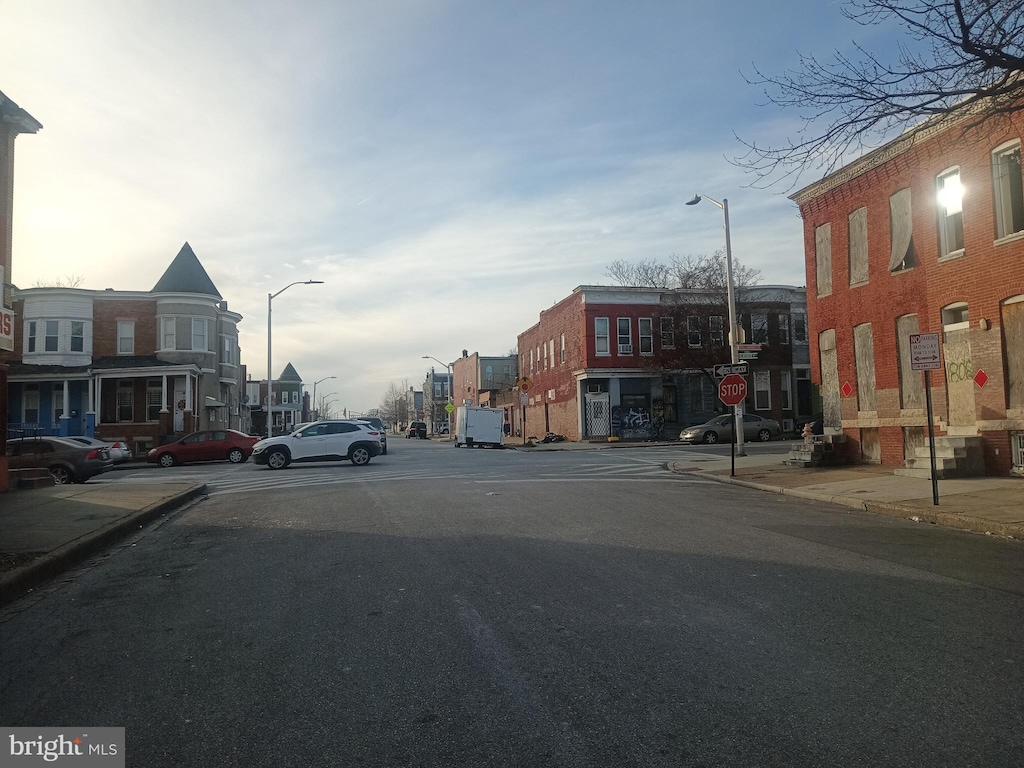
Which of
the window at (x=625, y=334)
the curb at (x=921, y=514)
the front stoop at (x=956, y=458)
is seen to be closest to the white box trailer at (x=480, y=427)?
the window at (x=625, y=334)

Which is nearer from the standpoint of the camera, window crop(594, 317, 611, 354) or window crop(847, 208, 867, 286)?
window crop(847, 208, 867, 286)

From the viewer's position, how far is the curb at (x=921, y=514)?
32.2 ft

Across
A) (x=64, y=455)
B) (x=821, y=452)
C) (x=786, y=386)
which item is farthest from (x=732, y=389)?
(x=786, y=386)

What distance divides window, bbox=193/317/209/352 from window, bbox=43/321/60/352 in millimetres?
6815

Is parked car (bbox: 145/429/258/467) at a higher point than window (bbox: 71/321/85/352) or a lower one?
lower

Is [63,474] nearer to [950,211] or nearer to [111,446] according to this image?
[111,446]

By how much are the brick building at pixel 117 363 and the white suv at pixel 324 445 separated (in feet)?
48.5

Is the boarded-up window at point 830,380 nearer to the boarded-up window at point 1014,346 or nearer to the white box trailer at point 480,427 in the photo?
the boarded-up window at point 1014,346

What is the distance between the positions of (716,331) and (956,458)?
90.3 feet

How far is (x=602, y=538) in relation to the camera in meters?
9.41

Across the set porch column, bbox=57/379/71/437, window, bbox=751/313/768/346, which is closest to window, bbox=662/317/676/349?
window, bbox=751/313/768/346

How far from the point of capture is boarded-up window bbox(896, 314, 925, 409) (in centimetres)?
1770

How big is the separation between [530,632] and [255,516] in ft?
27.5

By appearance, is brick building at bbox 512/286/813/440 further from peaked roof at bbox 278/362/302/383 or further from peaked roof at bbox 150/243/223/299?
peaked roof at bbox 278/362/302/383
